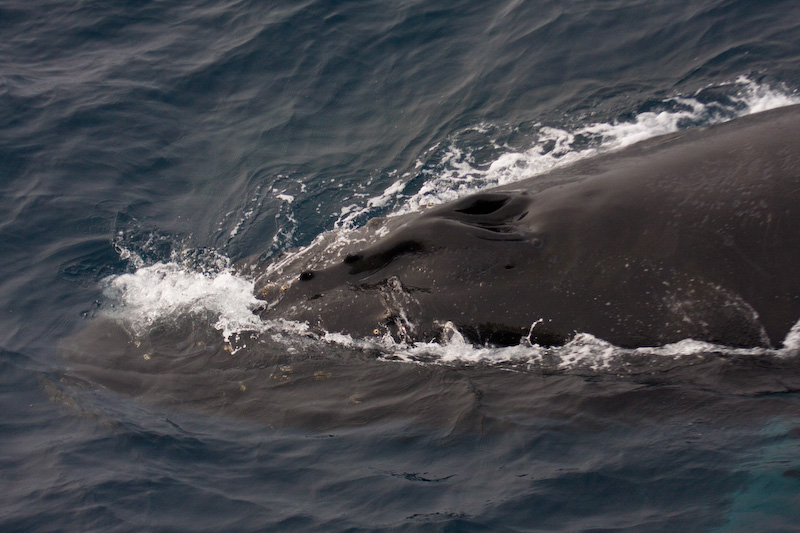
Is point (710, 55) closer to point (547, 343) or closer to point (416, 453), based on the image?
point (547, 343)

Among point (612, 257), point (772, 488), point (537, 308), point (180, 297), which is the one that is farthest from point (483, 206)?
point (180, 297)

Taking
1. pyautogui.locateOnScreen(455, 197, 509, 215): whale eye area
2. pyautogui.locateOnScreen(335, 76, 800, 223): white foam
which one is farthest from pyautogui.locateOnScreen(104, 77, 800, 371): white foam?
pyautogui.locateOnScreen(455, 197, 509, 215): whale eye area

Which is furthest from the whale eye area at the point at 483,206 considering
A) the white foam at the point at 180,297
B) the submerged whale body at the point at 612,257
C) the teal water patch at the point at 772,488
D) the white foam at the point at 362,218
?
the teal water patch at the point at 772,488

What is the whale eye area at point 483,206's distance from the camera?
27.7 feet

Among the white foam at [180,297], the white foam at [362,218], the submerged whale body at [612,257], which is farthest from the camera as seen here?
the white foam at [180,297]

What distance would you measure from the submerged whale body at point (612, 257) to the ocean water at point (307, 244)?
270mm

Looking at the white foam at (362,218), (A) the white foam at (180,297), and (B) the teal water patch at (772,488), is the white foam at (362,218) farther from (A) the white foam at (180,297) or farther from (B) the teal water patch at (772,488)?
(B) the teal water patch at (772,488)

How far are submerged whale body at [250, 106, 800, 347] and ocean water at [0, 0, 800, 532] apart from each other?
0.27 metres

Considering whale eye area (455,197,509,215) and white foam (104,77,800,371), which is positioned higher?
whale eye area (455,197,509,215)

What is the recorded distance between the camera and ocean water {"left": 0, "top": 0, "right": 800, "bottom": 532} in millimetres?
6605

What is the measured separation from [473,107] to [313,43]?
17.0 feet

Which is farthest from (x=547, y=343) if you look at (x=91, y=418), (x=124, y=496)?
(x=91, y=418)

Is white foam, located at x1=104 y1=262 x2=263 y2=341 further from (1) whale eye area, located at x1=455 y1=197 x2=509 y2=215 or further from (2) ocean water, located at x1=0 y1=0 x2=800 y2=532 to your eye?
(1) whale eye area, located at x1=455 y1=197 x2=509 y2=215

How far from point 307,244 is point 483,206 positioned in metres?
4.58
